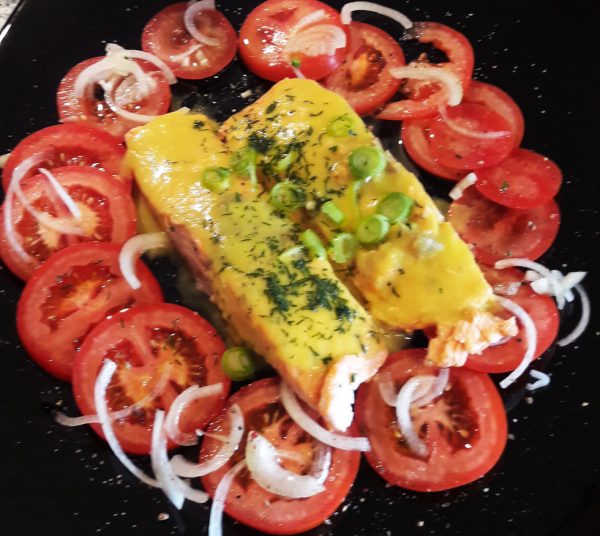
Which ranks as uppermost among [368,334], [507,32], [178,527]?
[507,32]

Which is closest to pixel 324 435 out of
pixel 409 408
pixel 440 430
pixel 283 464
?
pixel 283 464

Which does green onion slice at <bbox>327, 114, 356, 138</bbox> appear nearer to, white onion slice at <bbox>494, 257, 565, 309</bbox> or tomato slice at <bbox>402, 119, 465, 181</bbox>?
tomato slice at <bbox>402, 119, 465, 181</bbox>

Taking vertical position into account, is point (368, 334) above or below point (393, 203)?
below

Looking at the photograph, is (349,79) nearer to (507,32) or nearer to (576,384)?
(507,32)

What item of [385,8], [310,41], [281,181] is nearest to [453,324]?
[281,181]

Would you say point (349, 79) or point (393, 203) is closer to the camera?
point (393, 203)

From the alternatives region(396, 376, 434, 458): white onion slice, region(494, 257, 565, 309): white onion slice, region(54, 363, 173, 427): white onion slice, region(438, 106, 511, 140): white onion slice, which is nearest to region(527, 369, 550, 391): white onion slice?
region(494, 257, 565, 309): white onion slice

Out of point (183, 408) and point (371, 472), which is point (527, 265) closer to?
point (371, 472)
